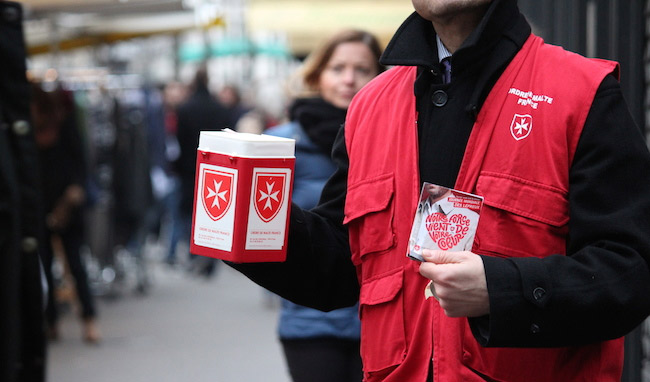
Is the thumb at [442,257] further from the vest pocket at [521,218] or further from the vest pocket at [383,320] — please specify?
the vest pocket at [383,320]

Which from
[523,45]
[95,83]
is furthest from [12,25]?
[95,83]

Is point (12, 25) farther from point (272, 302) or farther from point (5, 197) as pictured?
point (272, 302)

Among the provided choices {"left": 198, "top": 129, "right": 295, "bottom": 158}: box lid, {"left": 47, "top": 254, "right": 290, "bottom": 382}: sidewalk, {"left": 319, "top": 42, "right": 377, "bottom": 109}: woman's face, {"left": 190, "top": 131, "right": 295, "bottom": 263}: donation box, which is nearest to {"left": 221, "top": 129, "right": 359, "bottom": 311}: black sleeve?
{"left": 190, "top": 131, "right": 295, "bottom": 263}: donation box

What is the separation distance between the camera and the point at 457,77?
2.39 m

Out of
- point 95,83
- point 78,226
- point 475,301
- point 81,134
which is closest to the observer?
point 475,301

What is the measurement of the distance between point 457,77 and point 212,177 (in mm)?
589

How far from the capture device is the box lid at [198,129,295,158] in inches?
87.6

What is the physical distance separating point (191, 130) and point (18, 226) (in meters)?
9.25

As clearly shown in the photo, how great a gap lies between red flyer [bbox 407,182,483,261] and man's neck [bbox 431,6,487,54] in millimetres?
468

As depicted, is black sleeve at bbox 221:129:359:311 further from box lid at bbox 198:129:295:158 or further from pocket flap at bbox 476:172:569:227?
pocket flap at bbox 476:172:569:227

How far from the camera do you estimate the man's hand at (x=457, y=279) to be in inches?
80.4

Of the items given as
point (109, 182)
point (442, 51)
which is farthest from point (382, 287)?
point (109, 182)

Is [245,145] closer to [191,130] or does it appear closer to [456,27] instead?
[456,27]

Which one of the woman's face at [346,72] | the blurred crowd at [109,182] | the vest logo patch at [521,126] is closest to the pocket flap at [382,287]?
the vest logo patch at [521,126]
